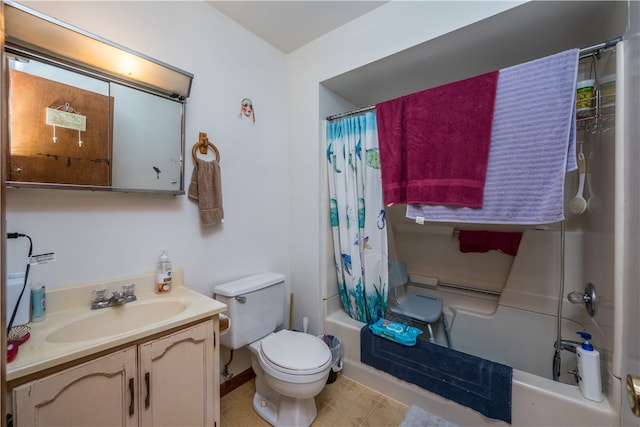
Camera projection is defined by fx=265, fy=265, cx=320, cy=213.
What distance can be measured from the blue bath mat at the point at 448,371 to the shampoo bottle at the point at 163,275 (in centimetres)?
123

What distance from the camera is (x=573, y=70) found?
3.91 ft

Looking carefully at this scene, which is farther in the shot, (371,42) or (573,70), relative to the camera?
(371,42)

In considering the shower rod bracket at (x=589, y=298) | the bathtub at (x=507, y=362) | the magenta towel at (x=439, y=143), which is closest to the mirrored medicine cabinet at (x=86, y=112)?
the magenta towel at (x=439, y=143)

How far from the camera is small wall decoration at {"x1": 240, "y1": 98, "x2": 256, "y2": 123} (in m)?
1.82

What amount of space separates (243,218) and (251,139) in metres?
0.56

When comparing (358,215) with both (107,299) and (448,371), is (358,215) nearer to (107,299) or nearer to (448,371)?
(448,371)

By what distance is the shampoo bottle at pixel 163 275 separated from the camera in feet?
4.55

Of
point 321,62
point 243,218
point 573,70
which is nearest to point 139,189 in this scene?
point 243,218

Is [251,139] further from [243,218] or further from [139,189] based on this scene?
[139,189]

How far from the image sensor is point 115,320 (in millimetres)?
1215

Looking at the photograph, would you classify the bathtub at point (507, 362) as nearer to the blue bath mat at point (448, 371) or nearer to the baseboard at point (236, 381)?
the blue bath mat at point (448, 371)

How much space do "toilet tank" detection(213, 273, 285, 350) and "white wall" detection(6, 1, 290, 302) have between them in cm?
14

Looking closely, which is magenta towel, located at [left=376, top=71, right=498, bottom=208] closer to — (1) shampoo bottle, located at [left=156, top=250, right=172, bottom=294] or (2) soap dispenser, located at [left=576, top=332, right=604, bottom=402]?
(2) soap dispenser, located at [left=576, top=332, right=604, bottom=402]

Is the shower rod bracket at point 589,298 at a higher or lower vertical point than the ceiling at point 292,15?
lower
